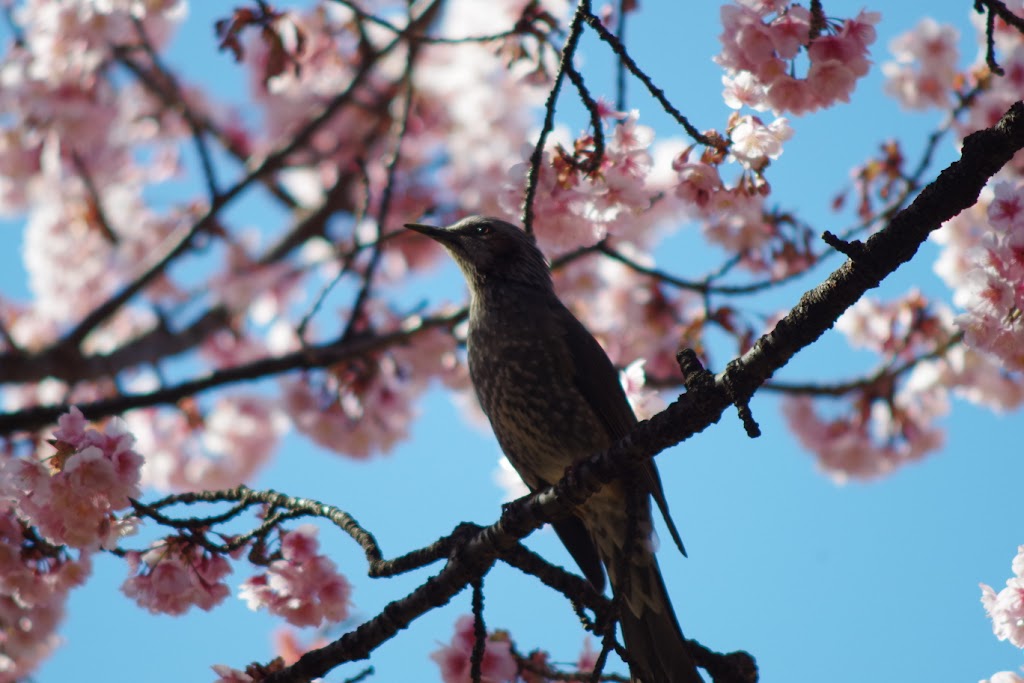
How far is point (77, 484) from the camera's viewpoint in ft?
7.87

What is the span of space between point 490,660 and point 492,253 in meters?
1.67

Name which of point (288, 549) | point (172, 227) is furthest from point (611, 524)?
point (172, 227)

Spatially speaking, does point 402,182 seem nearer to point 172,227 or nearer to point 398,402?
point 172,227

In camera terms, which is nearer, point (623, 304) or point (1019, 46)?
point (1019, 46)

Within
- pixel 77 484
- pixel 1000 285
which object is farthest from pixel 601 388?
pixel 77 484

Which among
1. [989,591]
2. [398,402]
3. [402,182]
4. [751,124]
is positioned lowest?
[989,591]

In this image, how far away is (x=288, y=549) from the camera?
2906 millimetres

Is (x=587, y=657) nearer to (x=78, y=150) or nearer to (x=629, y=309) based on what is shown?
(x=629, y=309)

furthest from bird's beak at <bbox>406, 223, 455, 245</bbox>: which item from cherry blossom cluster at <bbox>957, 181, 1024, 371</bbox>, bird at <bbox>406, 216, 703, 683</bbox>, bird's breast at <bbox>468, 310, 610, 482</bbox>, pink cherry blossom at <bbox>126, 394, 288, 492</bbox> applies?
pink cherry blossom at <bbox>126, 394, 288, 492</bbox>

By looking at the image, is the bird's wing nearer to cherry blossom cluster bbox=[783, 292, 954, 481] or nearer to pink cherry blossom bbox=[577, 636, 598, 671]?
pink cherry blossom bbox=[577, 636, 598, 671]

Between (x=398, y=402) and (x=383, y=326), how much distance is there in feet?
2.25

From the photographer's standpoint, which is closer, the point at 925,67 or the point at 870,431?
the point at 925,67

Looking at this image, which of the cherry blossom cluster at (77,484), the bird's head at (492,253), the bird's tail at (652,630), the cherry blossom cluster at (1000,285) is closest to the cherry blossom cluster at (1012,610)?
the cherry blossom cluster at (1000,285)

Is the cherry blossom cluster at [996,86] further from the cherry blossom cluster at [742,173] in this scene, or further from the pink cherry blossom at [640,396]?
the pink cherry blossom at [640,396]
